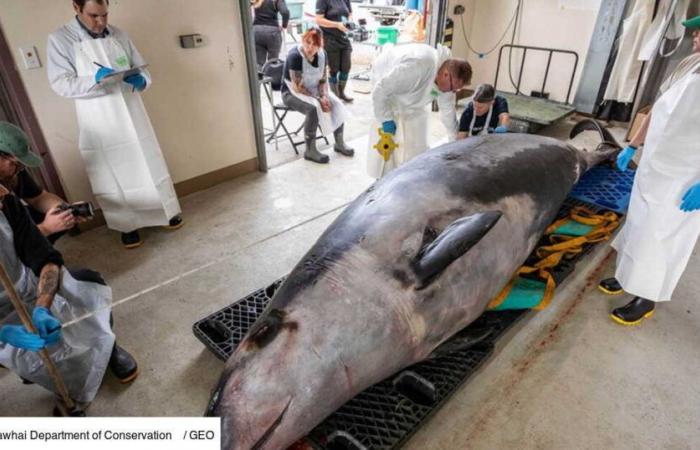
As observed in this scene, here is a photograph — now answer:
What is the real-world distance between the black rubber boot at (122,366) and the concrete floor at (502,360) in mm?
50

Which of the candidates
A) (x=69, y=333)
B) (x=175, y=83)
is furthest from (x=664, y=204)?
(x=175, y=83)

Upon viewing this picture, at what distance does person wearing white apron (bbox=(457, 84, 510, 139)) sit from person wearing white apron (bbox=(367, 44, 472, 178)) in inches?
5.3

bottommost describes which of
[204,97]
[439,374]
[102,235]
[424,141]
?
[102,235]

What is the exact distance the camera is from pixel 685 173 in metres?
2.19

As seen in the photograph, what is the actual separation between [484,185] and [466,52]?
5.77 meters

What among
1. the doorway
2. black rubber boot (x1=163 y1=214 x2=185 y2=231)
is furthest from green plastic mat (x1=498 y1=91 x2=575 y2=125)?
black rubber boot (x1=163 y1=214 x2=185 y2=231)

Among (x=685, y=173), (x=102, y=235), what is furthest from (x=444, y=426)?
(x=102, y=235)

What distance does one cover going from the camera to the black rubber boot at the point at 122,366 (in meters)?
2.27

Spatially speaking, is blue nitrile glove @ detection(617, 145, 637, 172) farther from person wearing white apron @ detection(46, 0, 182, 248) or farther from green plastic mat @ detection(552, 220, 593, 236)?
person wearing white apron @ detection(46, 0, 182, 248)

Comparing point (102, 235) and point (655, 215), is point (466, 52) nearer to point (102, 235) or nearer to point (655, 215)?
point (655, 215)

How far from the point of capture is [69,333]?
6.75 feet

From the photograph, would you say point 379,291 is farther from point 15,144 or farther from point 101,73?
point 101,73

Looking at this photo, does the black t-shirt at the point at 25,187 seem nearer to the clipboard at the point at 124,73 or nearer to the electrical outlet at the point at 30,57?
the clipboard at the point at 124,73

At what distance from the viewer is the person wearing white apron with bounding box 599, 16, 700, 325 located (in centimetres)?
214
